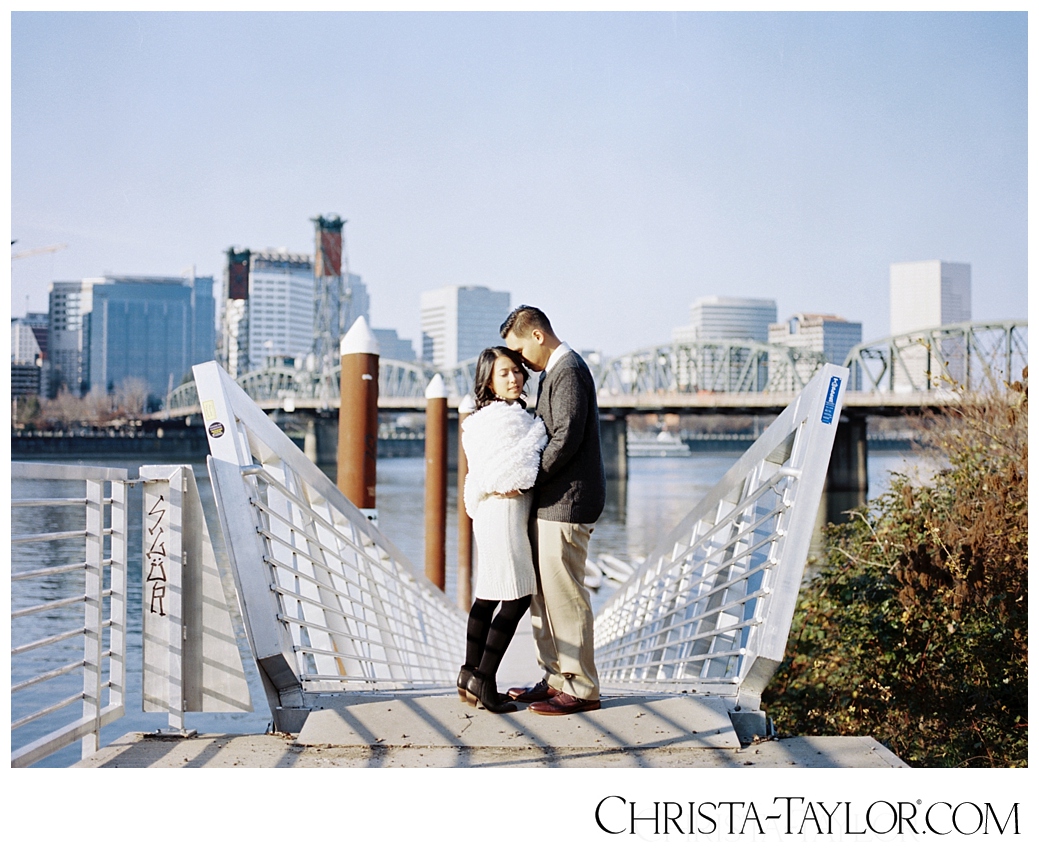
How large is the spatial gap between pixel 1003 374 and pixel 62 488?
77.0 feet

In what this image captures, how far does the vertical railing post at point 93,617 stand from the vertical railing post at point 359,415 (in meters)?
3.82

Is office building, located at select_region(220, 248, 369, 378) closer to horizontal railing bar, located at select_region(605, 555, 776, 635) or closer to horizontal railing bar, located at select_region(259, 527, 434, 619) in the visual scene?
horizontal railing bar, located at select_region(605, 555, 776, 635)

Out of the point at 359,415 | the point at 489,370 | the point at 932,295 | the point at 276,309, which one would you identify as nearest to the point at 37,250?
the point at 359,415

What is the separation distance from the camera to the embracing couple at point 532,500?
3.09 m

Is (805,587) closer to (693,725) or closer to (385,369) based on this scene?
(693,725)

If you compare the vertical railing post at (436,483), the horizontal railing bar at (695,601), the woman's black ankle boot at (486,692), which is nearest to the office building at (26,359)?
the vertical railing post at (436,483)

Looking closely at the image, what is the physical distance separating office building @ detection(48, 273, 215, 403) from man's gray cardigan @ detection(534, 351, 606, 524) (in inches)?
1217

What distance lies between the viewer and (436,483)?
36.7 feet

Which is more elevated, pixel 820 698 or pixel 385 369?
pixel 385 369

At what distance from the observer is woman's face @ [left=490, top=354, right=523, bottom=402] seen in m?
3.14

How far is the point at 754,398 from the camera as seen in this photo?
41469mm

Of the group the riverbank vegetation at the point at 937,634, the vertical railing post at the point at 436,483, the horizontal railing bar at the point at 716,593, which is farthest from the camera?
the vertical railing post at the point at 436,483

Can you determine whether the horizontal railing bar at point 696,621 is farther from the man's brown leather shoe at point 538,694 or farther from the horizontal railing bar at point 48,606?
the horizontal railing bar at point 48,606

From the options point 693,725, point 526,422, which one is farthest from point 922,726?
point 526,422
